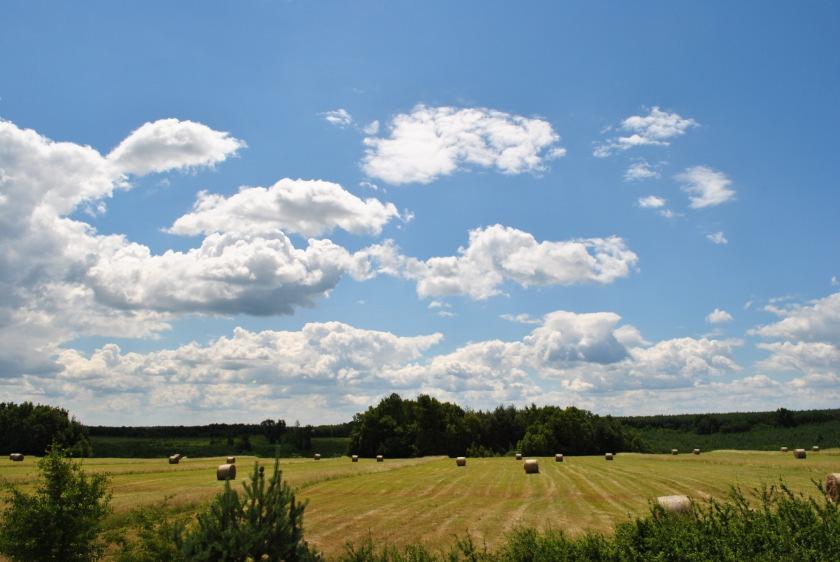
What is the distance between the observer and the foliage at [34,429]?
103m

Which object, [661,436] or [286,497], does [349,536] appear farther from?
[661,436]

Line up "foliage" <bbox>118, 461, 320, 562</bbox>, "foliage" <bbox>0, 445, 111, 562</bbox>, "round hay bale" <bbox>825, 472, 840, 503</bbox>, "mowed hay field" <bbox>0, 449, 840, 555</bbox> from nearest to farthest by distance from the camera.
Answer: "foliage" <bbox>118, 461, 320, 562</bbox>, "foliage" <bbox>0, 445, 111, 562</bbox>, "round hay bale" <bbox>825, 472, 840, 503</bbox>, "mowed hay field" <bbox>0, 449, 840, 555</bbox>

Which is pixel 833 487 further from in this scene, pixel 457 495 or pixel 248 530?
pixel 248 530

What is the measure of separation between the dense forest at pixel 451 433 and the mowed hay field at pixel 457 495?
5363 cm

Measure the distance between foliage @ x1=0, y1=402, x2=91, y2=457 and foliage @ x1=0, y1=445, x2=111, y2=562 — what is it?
93.1 metres

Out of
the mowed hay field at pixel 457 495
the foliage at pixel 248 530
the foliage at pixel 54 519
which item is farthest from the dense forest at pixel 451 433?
the foliage at pixel 248 530

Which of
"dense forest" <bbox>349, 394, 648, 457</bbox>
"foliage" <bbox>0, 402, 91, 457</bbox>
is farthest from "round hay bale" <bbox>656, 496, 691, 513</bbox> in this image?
"foliage" <bbox>0, 402, 91, 457</bbox>

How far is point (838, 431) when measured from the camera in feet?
399

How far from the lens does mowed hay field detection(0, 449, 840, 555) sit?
26.7 m

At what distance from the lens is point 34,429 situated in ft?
344

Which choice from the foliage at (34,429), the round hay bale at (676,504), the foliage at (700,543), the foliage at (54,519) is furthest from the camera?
the foliage at (34,429)

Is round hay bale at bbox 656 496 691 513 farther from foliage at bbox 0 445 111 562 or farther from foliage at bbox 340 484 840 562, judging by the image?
foliage at bbox 0 445 111 562

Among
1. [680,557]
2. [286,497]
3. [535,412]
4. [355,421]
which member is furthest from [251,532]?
[535,412]

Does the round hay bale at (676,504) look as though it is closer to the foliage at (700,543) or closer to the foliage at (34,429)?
the foliage at (700,543)
